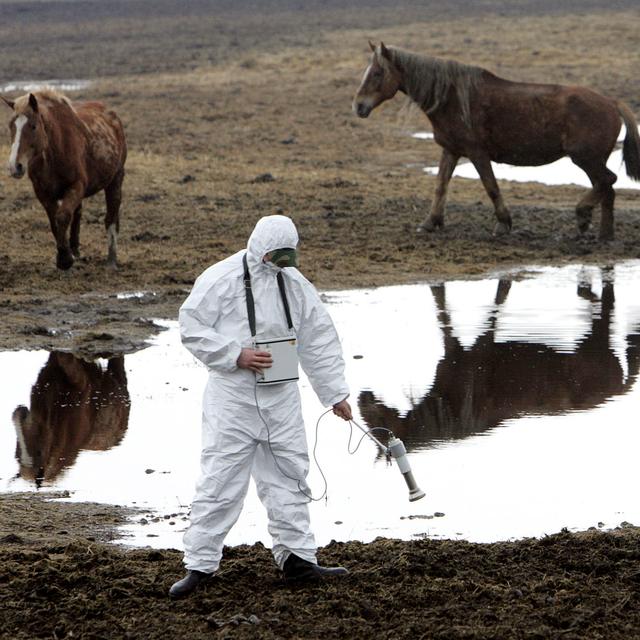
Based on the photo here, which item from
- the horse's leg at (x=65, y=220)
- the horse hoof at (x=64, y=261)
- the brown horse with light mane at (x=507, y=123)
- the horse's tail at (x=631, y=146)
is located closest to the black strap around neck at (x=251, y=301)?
the horse's leg at (x=65, y=220)

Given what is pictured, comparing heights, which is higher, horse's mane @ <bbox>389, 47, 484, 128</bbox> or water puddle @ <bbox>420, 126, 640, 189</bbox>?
horse's mane @ <bbox>389, 47, 484, 128</bbox>

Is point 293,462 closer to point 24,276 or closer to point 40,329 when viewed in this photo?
point 40,329

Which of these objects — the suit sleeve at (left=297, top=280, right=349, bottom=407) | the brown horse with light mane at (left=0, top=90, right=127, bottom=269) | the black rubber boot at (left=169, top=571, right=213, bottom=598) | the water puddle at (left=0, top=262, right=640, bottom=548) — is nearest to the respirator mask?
the suit sleeve at (left=297, top=280, right=349, bottom=407)

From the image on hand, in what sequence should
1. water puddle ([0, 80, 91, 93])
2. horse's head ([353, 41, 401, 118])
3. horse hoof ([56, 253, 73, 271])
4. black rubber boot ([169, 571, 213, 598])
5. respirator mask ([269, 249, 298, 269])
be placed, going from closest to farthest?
1. black rubber boot ([169, 571, 213, 598])
2. respirator mask ([269, 249, 298, 269])
3. horse hoof ([56, 253, 73, 271])
4. horse's head ([353, 41, 401, 118])
5. water puddle ([0, 80, 91, 93])

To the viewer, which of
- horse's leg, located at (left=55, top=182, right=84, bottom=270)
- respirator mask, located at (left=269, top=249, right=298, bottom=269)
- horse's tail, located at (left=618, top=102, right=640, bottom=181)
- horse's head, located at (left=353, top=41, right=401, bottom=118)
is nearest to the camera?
respirator mask, located at (left=269, top=249, right=298, bottom=269)

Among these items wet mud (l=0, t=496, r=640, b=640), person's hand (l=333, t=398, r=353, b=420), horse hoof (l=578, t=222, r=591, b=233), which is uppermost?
person's hand (l=333, t=398, r=353, b=420)

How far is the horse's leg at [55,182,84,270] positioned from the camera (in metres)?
12.8

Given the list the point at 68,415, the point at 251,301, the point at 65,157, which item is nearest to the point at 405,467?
the point at 251,301

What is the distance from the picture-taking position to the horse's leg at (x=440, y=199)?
15.7m

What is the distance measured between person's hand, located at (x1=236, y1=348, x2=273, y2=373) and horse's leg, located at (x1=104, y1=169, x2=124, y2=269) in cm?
824

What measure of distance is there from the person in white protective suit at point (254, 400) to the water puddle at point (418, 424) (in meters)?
0.82

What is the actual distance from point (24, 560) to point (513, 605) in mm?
2145

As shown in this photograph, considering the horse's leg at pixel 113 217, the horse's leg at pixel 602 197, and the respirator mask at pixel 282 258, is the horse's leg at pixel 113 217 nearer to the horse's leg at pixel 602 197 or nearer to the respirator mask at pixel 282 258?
the horse's leg at pixel 602 197

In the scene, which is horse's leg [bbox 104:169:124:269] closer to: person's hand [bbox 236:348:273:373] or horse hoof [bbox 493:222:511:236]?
horse hoof [bbox 493:222:511:236]
